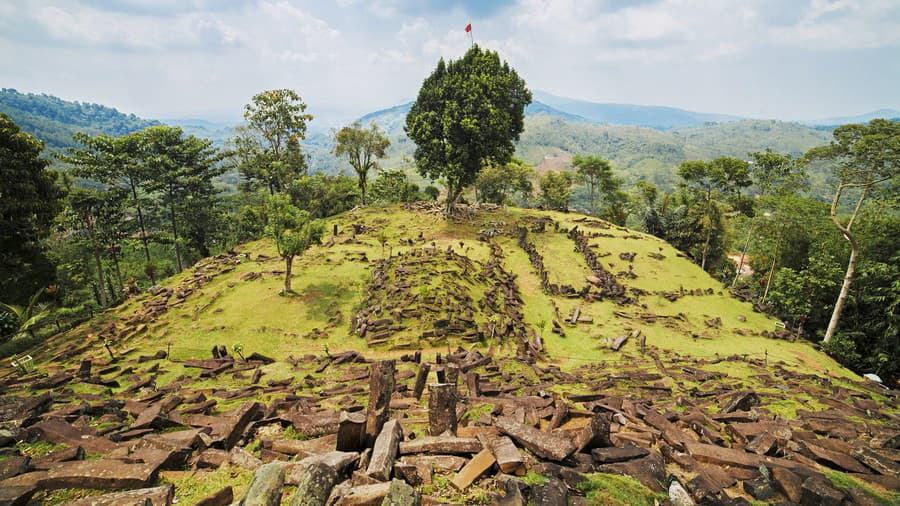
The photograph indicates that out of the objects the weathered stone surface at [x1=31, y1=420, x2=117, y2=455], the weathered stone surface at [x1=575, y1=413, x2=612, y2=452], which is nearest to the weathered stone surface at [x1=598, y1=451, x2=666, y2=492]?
the weathered stone surface at [x1=575, y1=413, x2=612, y2=452]

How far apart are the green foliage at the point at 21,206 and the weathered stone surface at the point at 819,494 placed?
96.7 ft

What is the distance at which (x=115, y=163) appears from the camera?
26.8m

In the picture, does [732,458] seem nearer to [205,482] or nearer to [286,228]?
[205,482]

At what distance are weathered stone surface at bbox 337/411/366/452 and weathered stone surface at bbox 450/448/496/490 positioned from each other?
159 cm

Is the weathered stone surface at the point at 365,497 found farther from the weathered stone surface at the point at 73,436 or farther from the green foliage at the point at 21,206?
the green foliage at the point at 21,206

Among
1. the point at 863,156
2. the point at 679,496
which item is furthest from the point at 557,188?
the point at 679,496

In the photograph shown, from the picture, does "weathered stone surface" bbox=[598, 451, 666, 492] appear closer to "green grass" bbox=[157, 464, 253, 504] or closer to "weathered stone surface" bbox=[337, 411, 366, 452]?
"weathered stone surface" bbox=[337, 411, 366, 452]

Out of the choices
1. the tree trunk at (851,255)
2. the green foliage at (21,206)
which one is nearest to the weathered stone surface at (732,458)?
the tree trunk at (851,255)

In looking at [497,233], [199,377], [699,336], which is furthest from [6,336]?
[699,336]

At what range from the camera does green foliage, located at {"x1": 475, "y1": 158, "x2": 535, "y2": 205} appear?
5302 cm

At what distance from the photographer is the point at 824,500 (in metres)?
4.32

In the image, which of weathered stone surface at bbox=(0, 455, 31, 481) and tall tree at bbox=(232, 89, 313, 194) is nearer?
weathered stone surface at bbox=(0, 455, 31, 481)

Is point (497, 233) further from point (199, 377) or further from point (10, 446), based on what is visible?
point (10, 446)

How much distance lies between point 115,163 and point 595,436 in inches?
1439
